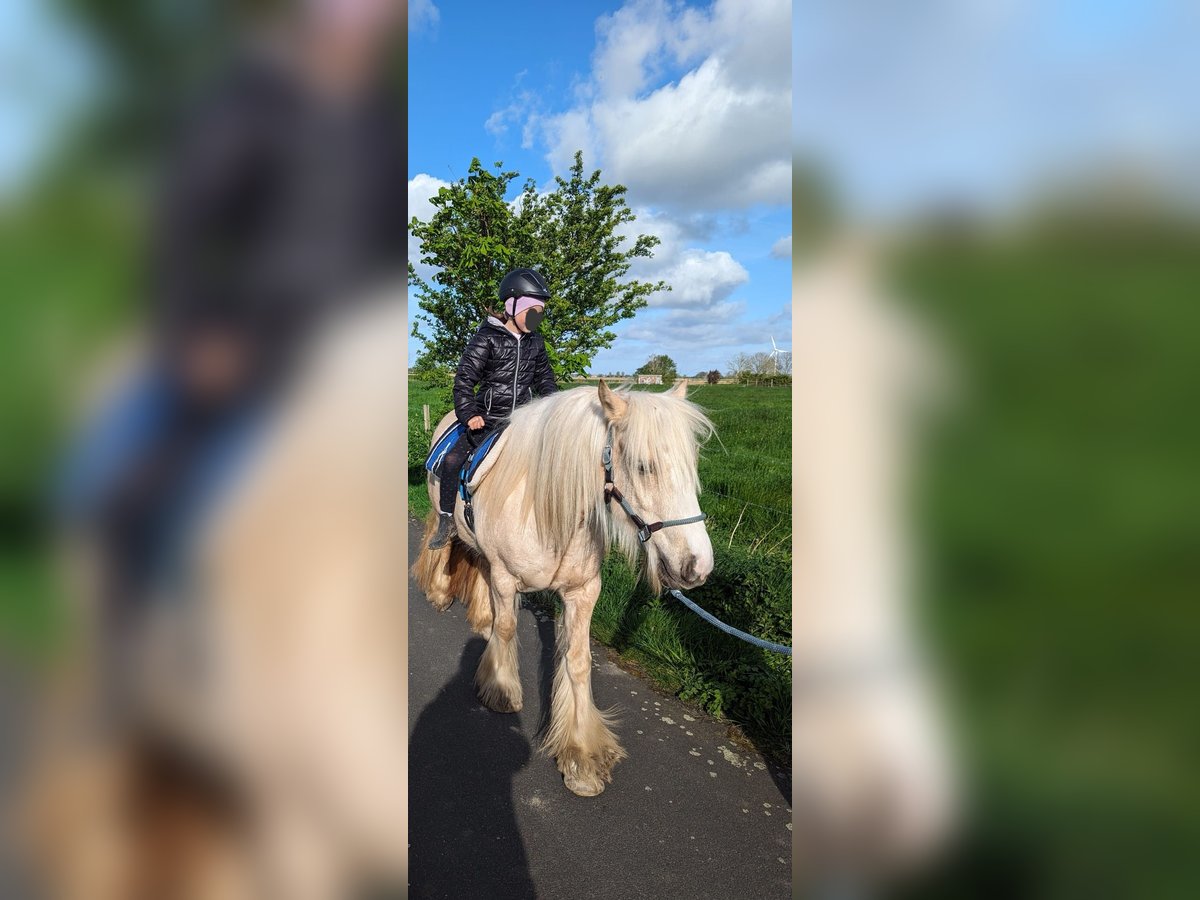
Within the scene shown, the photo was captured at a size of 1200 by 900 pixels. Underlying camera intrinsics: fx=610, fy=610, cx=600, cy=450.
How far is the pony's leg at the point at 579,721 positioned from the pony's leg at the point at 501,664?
399 mm

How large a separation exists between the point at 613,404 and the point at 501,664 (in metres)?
2.16

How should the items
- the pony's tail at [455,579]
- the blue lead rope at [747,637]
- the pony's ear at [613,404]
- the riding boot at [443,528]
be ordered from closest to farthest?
the blue lead rope at [747,637] → the pony's ear at [613,404] → the riding boot at [443,528] → the pony's tail at [455,579]

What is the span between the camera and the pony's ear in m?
3.10

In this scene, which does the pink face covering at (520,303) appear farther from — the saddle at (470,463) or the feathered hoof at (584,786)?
the feathered hoof at (584,786)

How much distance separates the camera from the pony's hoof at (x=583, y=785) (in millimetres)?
3339

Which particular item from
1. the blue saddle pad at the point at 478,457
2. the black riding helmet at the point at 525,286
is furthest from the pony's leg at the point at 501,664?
the black riding helmet at the point at 525,286
